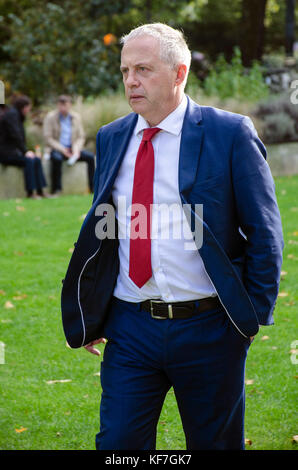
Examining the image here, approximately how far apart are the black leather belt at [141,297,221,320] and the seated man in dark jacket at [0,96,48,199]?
9459 mm

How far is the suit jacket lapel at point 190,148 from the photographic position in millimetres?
2768

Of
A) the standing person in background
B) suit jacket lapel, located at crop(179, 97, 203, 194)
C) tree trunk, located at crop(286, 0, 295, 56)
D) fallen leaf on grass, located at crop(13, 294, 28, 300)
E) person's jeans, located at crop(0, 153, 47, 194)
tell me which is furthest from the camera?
tree trunk, located at crop(286, 0, 295, 56)

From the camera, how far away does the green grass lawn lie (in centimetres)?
429

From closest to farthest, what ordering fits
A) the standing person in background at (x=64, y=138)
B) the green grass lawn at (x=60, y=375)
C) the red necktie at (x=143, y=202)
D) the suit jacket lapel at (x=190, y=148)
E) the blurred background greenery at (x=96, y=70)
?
the suit jacket lapel at (x=190, y=148) < the red necktie at (x=143, y=202) < the green grass lawn at (x=60, y=375) < the standing person in background at (x=64, y=138) < the blurred background greenery at (x=96, y=70)

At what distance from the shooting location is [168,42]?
9.27ft

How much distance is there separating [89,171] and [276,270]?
10433mm

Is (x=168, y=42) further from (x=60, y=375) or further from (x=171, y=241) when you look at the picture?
(x=60, y=375)

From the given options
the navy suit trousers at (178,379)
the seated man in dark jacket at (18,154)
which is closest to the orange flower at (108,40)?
the seated man in dark jacket at (18,154)

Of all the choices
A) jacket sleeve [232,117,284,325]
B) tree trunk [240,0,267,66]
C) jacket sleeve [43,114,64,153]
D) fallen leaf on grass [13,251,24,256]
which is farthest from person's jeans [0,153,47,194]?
tree trunk [240,0,267,66]

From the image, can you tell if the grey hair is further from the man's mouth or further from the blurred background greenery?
the blurred background greenery

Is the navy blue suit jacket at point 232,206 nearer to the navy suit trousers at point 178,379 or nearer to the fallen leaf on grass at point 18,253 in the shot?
the navy suit trousers at point 178,379

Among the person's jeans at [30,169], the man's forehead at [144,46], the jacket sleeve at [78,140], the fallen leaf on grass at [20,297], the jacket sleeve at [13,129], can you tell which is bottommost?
the fallen leaf on grass at [20,297]

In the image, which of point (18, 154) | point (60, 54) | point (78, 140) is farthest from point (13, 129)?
point (60, 54)

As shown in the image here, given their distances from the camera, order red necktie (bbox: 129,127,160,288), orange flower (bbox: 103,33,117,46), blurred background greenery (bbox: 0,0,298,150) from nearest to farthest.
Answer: red necktie (bbox: 129,127,160,288)
blurred background greenery (bbox: 0,0,298,150)
orange flower (bbox: 103,33,117,46)
